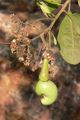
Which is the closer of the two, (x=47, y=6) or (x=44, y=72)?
(x=44, y=72)

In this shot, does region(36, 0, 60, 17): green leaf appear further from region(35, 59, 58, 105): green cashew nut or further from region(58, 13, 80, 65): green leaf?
region(35, 59, 58, 105): green cashew nut

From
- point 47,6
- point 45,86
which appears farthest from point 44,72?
point 47,6

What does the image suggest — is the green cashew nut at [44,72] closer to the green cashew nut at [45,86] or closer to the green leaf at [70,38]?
the green cashew nut at [45,86]

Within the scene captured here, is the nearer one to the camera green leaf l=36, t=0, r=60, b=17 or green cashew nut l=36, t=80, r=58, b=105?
green cashew nut l=36, t=80, r=58, b=105

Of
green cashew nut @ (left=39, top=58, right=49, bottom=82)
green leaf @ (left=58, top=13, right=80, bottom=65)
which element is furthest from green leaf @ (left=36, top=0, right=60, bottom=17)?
green cashew nut @ (left=39, top=58, right=49, bottom=82)

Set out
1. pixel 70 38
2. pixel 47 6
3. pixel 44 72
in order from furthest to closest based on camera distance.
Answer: pixel 47 6 < pixel 70 38 < pixel 44 72

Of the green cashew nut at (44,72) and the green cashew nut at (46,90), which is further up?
the green cashew nut at (44,72)

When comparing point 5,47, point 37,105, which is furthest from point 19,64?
point 37,105

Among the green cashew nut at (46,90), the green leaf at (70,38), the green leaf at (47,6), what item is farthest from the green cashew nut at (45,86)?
the green leaf at (47,6)

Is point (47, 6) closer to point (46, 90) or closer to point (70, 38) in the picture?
point (70, 38)
